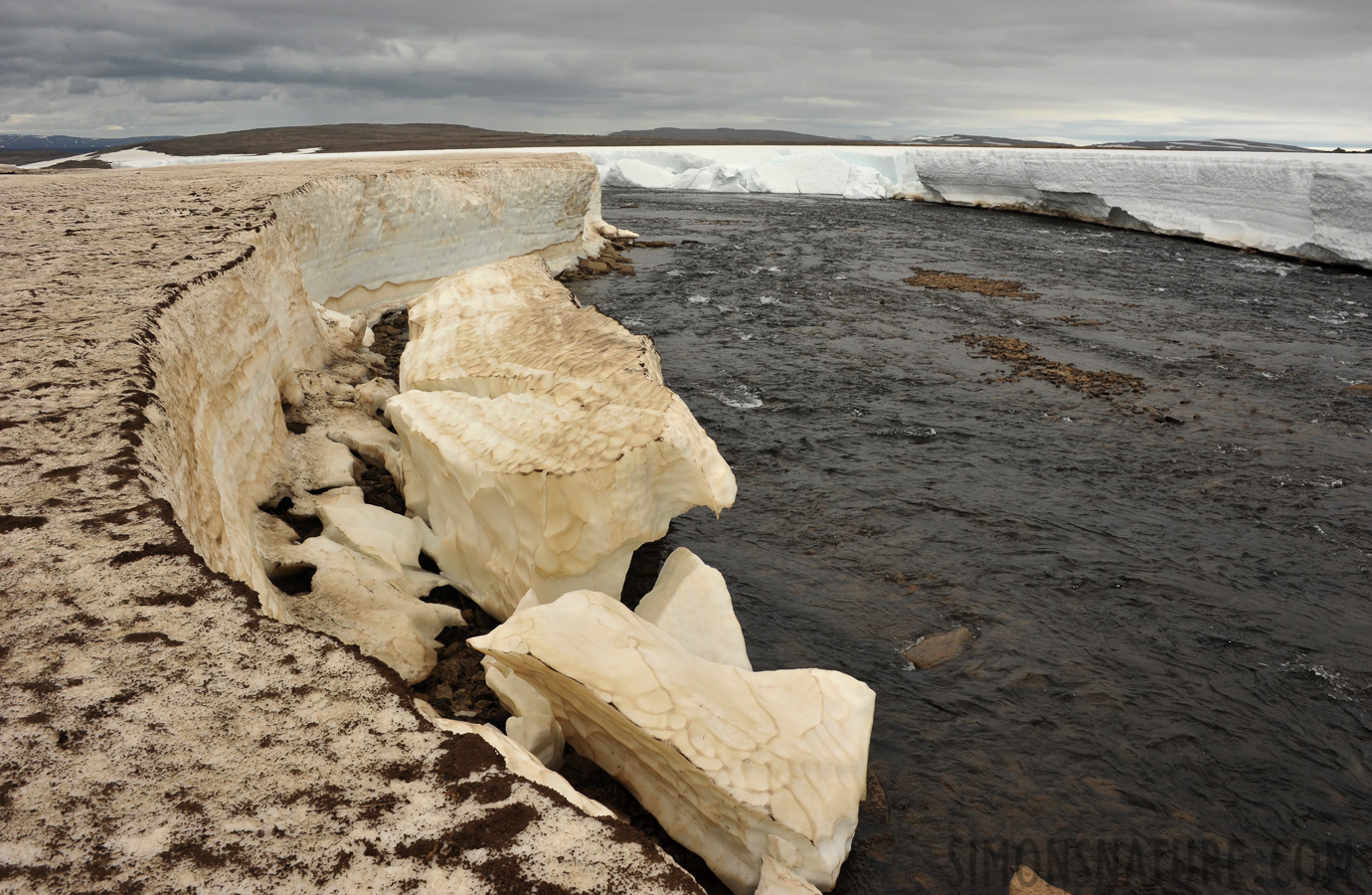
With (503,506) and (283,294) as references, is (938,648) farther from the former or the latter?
(283,294)

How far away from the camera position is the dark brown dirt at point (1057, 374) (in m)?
9.81

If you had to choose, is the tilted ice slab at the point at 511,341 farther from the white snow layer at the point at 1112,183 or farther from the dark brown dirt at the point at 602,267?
the white snow layer at the point at 1112,183

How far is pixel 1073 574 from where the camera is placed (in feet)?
19.4

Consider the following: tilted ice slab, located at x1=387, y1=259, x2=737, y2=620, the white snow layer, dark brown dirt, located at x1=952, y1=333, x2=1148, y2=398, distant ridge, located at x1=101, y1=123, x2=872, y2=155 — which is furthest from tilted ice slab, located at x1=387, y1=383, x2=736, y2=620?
distant ridge, located at x1=101, y1=123, x2=872, y2=155

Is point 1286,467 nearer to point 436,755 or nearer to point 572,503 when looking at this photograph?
point 572,503

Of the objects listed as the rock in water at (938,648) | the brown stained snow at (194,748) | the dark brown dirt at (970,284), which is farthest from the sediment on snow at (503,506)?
the dark brown dirt at (970,284)

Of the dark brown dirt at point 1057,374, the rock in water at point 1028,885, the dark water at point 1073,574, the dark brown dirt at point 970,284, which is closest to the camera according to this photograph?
the rock in water at point 1028,885

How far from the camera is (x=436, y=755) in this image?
85.4 inches

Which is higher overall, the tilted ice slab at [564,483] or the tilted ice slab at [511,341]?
the tilted ice slab at [511,341]

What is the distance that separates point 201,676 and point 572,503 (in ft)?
8.60

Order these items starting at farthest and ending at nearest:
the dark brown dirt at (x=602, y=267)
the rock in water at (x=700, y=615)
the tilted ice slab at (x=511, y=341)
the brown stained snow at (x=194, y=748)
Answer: the dark brown dirt at (x=602, y=267)
the tilted ice slab at (x=511, y=341)
the rock in water at (x=700, y=615)
the brown stained snow at (x=194, y=748)

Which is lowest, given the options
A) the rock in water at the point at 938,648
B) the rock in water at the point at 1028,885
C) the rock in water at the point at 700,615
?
the rock in water at the point at 1028,885

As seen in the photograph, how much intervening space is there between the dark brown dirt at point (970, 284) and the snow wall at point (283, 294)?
6.88 metres

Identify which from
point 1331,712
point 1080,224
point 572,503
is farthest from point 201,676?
point 1080,224
